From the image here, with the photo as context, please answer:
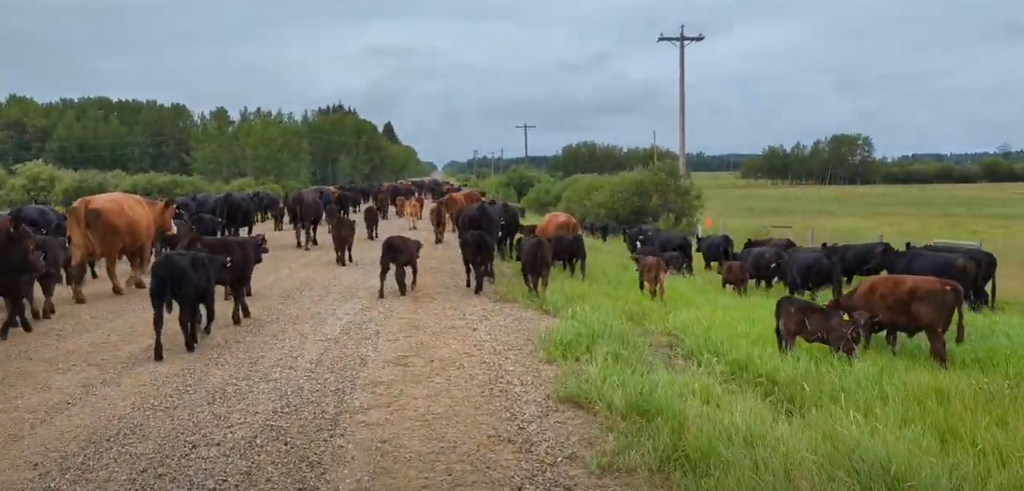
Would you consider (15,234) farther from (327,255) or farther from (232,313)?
(327,255)

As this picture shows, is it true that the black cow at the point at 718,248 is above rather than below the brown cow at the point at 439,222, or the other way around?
below

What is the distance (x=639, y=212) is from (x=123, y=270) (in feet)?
86.0

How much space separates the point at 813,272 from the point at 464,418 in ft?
39.4

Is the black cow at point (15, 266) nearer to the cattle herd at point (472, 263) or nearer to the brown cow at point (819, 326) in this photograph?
the cattle herd at point (472, 263)

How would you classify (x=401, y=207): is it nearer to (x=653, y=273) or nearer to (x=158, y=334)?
(x=653, y=273)

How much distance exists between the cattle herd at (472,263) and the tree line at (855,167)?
68323 mm

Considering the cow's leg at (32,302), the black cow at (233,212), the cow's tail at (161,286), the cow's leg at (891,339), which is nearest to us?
the cow's tail at (161,286)

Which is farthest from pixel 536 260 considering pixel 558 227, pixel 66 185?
pixel 66 185

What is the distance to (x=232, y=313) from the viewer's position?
12289mm

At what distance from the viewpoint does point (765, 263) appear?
20.1 meters

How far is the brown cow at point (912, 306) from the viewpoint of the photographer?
1045 centimetres

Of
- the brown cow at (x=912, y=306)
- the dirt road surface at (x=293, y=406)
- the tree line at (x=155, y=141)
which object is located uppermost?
the tree line at (x=155, y=141)

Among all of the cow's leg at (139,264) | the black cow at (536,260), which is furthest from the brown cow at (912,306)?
the cow's leg at (139,264)

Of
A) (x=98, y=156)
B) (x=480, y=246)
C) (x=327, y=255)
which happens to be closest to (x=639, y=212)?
(x=327, y=255)
